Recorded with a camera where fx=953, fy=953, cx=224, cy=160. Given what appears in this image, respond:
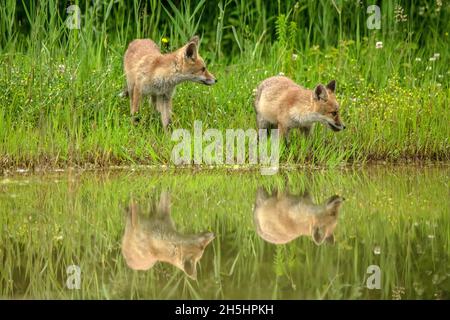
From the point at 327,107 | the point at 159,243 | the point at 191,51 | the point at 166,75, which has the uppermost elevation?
the point at 191,51

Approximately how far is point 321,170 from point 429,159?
1.37m

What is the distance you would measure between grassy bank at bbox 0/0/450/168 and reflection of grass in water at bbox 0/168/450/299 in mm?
673

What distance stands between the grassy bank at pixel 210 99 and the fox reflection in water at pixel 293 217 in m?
2.11

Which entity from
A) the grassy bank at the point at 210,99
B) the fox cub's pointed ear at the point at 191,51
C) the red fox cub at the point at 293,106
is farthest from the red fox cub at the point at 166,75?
the red fox cub at the point at 293,106

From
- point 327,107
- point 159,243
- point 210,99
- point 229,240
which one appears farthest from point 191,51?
Answer: point 159,243

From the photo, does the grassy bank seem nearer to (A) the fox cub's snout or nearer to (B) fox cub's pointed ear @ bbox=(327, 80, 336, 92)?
(A) the fox cub's snout

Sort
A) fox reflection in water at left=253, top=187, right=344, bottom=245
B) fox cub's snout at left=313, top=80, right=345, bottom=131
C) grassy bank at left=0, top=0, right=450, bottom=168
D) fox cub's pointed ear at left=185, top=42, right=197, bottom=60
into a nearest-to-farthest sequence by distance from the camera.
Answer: fox reflection in water at left=253, top=187, right=344, bottom=245
grassy bank at left=0, top=0, right=450, bottom=168
fox cub's snout at left=313, top=80, right=345, bottom=131
fox cub's pointed ear at left=185, top=42, right=197, bottom=60

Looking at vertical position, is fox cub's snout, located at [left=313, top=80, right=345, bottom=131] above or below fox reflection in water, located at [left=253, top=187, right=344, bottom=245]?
above

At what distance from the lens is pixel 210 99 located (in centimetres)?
1108

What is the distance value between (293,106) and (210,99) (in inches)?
46.7

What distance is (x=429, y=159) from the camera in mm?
10359

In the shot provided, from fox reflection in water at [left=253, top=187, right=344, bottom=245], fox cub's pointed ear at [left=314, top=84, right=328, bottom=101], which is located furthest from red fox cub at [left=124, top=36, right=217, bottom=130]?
fox reflection in water at [left=253, top=187, right=344, bottom=245]

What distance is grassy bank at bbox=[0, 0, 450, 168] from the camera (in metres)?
9.91

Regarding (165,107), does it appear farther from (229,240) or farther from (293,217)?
(229,240)
